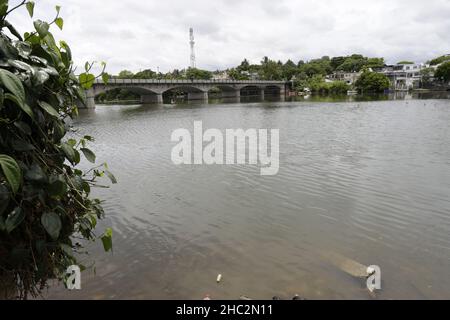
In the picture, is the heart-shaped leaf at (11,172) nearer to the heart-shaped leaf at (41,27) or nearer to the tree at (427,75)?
the heart-shaped leaf at (41,27)

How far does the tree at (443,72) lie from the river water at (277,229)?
9637 centimetres

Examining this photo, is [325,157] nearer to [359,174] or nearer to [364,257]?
[359,174]

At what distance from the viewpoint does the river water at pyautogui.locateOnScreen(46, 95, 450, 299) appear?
5.06 meters

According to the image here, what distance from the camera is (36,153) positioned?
2.51 m

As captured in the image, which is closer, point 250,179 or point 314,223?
point 314,223

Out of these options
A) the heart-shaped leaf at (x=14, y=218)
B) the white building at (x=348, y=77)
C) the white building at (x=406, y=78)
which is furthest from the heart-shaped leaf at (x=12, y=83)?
the white building at (x=348, y=77)

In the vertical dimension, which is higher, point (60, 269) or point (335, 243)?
point (60, 269)

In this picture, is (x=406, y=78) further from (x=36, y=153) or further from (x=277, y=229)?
(x=36, y=153)

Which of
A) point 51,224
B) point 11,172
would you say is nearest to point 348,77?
point 51,224

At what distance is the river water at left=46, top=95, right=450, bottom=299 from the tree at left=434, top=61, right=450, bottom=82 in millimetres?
96368

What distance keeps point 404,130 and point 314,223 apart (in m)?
17.4

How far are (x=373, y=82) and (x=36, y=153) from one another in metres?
99.7

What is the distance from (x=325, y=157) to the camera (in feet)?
46.1
